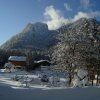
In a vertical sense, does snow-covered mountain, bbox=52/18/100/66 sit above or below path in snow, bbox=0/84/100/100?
above

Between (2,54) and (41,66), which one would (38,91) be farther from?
(2,54)

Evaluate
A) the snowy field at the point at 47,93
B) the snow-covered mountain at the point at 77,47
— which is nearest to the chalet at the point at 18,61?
the snow-covered mountain at the point at 77,47

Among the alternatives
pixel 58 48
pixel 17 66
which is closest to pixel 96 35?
pixel 58 48

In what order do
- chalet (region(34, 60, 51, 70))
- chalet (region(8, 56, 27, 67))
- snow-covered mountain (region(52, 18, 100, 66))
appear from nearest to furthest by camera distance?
snow-covered mountain (region(52, 18, 100, 66))
chalet (region(34, 60, 51, 70))
chalet (region(8, 56, 27, 67))

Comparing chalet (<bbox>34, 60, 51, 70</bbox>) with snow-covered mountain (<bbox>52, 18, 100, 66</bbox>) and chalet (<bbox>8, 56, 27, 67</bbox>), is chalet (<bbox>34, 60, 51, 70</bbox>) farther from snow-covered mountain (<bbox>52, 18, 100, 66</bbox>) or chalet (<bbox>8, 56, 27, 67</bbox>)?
snow-covered mountain (<bbox>52, 18, 100, 66</bbox>)

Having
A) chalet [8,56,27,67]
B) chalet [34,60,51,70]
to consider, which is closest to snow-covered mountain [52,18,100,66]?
chalet [34,60,51,70]

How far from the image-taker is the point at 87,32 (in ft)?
114

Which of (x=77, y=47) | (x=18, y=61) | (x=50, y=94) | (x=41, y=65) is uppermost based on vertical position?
(x=18, y=61)

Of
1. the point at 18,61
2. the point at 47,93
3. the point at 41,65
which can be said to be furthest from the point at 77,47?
the point at 18,61

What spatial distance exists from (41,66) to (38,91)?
295 ft

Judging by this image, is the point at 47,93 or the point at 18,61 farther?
the point at 18,61

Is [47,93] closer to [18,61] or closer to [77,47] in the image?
[77,47]

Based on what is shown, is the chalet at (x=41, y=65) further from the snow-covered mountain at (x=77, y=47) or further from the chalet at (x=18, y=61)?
the snow-covered mountain at (x=77, y=47)

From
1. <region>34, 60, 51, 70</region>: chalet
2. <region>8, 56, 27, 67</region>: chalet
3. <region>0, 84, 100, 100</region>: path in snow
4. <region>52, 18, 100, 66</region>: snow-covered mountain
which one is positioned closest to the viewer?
<region>0, 84, 100, 100</region>: path in snow
